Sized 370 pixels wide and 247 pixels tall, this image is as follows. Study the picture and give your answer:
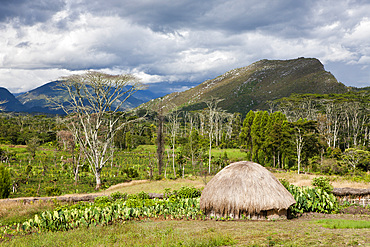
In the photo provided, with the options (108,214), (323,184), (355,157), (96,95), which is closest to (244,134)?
(355,157)

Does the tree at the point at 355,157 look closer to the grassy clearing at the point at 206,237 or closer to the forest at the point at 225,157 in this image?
the forest at the point at 225,157

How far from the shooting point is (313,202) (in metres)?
12.9

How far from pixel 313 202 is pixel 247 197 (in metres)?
3.67

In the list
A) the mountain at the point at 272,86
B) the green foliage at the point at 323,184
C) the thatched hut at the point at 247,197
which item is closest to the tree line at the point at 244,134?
the thatched hut at the point at 247,197

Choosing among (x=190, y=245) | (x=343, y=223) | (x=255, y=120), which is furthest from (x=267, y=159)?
(x=190, y=245)

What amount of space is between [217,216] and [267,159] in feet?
118

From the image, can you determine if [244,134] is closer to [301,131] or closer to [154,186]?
[301,131]

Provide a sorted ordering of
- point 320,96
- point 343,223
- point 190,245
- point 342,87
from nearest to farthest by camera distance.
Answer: point 190,245
point 343,223
point 320,96
point 342,87

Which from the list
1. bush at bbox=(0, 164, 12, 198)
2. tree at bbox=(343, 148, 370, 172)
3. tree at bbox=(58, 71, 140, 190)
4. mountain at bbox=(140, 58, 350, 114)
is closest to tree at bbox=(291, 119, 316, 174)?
tree at bbox=(343, 148, 370, 172)

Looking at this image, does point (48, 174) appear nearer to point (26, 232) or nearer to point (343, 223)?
point (26, 232)

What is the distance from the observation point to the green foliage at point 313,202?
12766mm

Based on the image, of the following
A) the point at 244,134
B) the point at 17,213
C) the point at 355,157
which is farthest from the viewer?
the point at 244,134

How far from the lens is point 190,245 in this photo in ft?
23.9

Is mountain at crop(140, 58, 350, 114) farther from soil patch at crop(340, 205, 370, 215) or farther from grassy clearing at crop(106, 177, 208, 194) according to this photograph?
soil patch at crop(340, 205, 370, 215)
